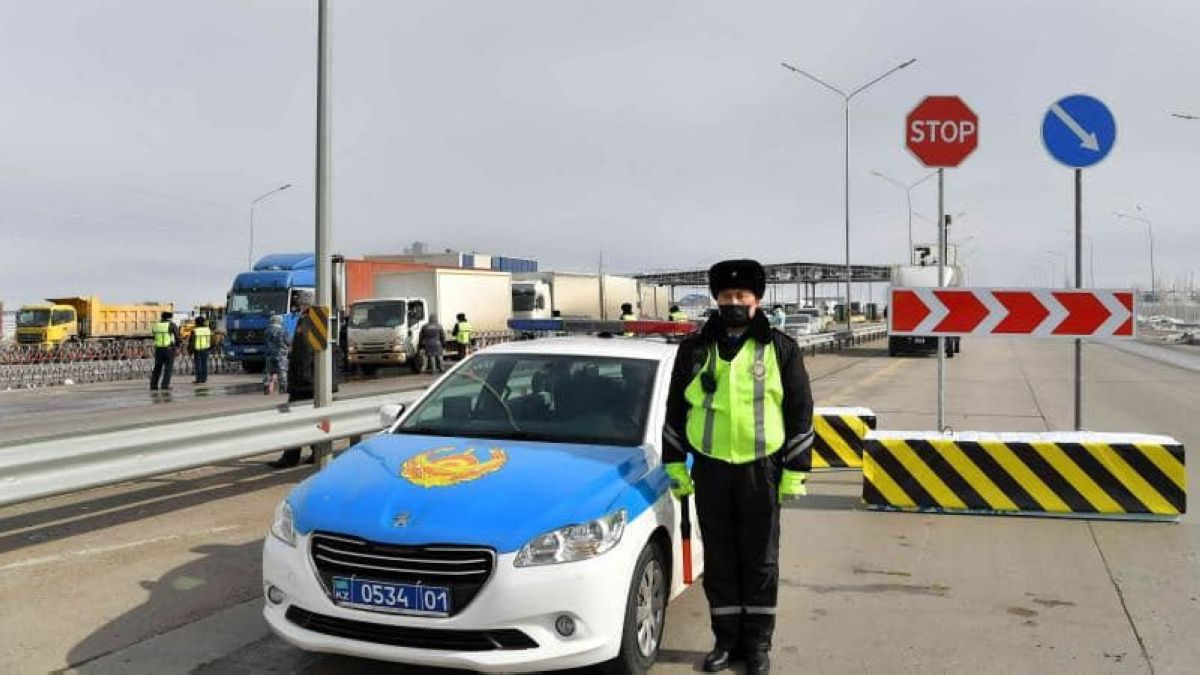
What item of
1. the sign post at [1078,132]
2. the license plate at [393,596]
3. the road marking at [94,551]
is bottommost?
the road marking at [94,551]

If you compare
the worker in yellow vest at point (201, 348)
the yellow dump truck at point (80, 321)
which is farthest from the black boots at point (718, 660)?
the yellow dump truck at point (80, 321)

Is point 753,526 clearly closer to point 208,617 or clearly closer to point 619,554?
point 619,554

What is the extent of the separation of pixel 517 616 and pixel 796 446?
1498 millimetres

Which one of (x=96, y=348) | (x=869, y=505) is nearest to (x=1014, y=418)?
(x=869, y=505)

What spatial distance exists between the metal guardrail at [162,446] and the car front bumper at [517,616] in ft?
9.24

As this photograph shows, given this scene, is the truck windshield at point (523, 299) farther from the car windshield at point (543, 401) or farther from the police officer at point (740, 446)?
the police officer at point (740, 446)

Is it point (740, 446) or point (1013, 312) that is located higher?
point (1013, 312)

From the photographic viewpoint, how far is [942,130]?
874 cm

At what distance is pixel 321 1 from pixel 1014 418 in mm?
11068

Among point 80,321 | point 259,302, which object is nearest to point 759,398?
point 259,302

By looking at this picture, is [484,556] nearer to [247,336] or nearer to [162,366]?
[162,366]

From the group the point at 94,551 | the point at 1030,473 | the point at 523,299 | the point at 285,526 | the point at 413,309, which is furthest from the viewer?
the point at 523,299

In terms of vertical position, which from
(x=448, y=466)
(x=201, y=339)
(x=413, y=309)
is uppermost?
(x=413, y=309)

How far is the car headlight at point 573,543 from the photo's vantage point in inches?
146
